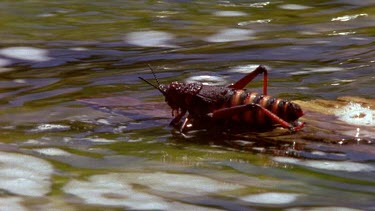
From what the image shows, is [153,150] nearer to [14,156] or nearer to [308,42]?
[14,156]

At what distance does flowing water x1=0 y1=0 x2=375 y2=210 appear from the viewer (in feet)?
8.88

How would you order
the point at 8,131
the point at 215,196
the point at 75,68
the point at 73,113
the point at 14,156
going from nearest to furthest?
the point at 215,196
the point at 14,156
the point at 8,131
the point at 73,113
the point at 75,68

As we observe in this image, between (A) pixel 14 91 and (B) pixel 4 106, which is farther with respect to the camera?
(A) pixel 14 91

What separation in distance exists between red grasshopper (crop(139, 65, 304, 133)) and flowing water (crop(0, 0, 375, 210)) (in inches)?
2.2

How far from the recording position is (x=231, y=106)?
11.1 feet

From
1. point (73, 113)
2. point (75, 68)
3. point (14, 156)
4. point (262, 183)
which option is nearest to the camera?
point (262, 183)

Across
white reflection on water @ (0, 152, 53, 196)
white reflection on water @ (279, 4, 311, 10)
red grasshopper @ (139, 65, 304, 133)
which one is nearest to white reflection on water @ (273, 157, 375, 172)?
red grasshopper @ (139, 65, 304, 133)

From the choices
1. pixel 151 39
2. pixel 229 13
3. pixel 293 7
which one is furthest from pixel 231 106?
pixel 293 7

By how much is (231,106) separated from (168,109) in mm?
507

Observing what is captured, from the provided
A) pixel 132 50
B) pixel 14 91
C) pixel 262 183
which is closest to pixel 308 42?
pixel 132 50

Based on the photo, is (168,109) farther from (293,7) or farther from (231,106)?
(293,7)

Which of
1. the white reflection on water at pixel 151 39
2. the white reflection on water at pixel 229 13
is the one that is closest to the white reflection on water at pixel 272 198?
the white reflection on water at pixel 151 39

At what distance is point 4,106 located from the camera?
4.17m

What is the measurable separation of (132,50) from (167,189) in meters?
3.41
